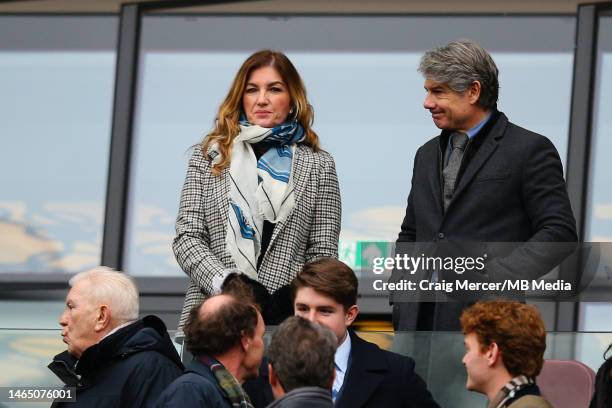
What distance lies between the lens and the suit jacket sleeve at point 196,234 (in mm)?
6609

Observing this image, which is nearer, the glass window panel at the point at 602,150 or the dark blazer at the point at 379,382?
the dark blazer at the point at 379,382

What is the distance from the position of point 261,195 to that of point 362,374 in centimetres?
103

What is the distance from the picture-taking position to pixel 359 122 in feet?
34.1

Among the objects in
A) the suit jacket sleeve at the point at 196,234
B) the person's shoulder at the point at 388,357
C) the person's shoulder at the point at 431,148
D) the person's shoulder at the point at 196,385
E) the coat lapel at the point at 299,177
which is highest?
the person's shoulder at the point at 431,148

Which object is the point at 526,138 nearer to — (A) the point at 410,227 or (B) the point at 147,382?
(A) the point at 410,227

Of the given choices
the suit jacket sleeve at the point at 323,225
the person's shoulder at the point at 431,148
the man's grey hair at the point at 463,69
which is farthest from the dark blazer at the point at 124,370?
the man's grey hair at the point at 463,69

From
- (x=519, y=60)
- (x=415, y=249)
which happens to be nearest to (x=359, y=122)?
(x=519, y=60)

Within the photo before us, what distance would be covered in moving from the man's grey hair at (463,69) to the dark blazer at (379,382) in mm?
1085

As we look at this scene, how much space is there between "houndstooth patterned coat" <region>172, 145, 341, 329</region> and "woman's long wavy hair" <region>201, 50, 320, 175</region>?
78 mm

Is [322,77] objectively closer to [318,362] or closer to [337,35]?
[337,35]

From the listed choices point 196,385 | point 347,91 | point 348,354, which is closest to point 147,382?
point 196,385

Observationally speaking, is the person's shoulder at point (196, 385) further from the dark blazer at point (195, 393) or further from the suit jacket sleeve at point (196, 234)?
the suit jacket sleeve at point (196, 234)

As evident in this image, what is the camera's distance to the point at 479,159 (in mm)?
6379

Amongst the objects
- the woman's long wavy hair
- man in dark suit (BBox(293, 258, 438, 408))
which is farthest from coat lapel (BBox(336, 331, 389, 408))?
the woman's long wavy hair
